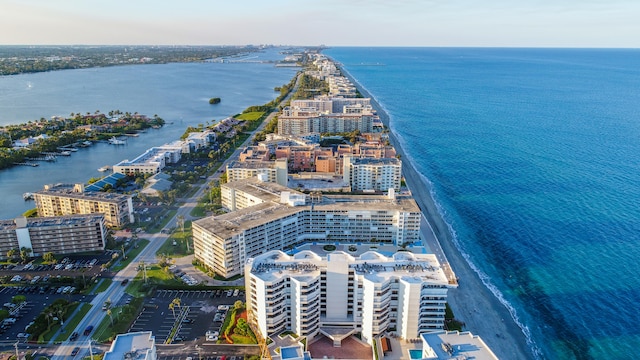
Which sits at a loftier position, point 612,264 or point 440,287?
point 440,287

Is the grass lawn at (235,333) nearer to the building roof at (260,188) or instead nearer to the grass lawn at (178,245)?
the grass lawn at (178,245)

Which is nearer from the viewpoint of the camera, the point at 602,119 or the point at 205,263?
the point at 205,263

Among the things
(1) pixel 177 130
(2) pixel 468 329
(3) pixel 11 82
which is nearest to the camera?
(2) pixel 468 329

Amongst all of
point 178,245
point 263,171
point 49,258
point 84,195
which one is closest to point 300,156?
point 263,171

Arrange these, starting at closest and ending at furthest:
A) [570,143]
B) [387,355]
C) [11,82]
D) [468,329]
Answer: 1. [387,355]
2. [468,329]
3. [570,143]
4. [11,82]

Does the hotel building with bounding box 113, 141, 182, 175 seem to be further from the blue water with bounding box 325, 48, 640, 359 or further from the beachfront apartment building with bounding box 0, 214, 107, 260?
the blue water with bounding box 325, 48, 640, 359

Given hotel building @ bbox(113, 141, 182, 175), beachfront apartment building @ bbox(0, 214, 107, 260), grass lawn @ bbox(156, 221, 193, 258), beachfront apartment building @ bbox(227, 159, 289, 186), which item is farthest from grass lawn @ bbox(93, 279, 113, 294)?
hotel building @ bbox(113, 141, 182, 175)

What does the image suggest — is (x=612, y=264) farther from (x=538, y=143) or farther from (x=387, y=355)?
(x=538, y=143)

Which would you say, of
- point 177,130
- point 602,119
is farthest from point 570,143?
point 177,130

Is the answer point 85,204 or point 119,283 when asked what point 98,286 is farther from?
point 85,204
